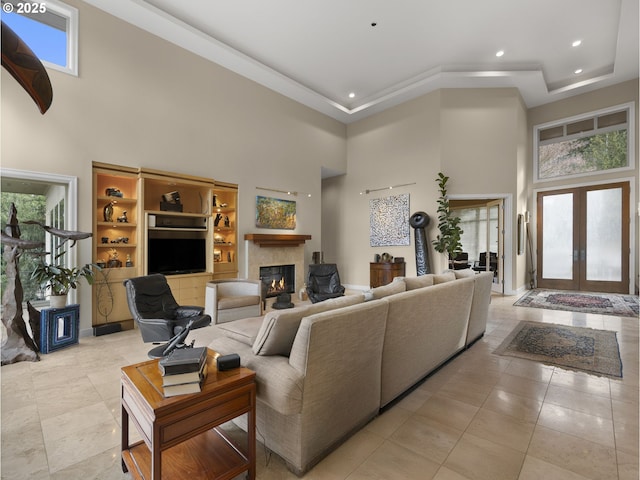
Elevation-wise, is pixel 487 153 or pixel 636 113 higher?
pixel 636 113

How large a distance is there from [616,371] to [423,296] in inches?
89.6

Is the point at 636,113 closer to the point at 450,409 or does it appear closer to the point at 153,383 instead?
the point at 450,409

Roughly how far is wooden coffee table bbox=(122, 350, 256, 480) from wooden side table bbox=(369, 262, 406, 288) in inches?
240

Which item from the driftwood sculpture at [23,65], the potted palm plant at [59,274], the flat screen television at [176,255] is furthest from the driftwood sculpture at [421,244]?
the driftwood sculpture at [23,65]

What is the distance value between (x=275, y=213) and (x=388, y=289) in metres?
4.80

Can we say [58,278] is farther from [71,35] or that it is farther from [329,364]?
[329,364]

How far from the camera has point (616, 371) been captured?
299 centimetres

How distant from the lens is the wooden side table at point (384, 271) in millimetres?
7438

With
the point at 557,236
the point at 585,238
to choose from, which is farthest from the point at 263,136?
the point at 585,238

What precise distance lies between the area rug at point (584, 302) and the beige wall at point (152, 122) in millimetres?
5369

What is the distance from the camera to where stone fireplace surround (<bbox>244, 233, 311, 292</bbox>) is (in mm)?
6449

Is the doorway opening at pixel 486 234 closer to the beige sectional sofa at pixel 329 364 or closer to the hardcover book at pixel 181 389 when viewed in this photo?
the beige sectional sofa at pixel 329 364

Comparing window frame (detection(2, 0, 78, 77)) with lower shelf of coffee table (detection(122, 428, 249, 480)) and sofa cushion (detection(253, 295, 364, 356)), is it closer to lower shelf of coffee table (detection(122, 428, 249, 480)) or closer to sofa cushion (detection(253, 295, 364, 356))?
sofa cushion (detection(253, 295, 364, 356))

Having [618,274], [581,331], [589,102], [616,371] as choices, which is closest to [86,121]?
[616,371]
